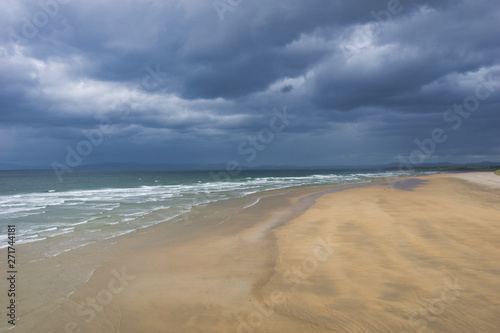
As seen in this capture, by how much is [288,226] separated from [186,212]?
23.2ft

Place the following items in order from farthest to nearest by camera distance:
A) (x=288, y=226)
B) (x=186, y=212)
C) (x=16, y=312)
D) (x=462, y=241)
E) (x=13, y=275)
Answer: (x=186, y=212), (x=288, y=226), (x=462, y=241), (x=13, y=275), (x=16, y=312)

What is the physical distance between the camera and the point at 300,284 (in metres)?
5.77

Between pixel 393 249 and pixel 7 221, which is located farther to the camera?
pixel 7 221

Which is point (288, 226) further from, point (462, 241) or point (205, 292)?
point (205, 292)

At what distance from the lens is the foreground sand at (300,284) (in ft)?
14.7

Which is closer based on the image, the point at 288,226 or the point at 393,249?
the point at 393,249

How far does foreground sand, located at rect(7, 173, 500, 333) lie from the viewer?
4.49m

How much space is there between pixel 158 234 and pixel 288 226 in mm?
5142

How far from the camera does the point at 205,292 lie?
5617mm

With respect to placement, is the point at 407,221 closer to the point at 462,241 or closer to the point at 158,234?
the point at 462,241

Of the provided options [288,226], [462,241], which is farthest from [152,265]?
[462,241]

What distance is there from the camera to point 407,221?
11234mm

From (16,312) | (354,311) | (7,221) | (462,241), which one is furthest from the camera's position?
(7,221)

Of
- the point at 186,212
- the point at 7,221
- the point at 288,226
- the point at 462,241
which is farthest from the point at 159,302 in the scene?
the point at 7,221
